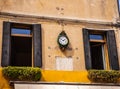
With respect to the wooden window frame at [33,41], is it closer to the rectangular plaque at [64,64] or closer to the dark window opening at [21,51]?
the dark window opening at [21,51]

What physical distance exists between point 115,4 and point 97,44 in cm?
177

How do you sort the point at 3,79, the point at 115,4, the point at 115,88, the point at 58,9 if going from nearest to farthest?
the point at 3,79
the point at 115,88
the point at 58,9
the point at 115,4

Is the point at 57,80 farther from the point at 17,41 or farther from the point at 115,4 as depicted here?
the point at 115,4

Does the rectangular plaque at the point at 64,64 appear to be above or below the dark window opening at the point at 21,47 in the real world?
below

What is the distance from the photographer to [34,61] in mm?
10344

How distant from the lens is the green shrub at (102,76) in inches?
408

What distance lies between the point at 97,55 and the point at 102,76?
131cm

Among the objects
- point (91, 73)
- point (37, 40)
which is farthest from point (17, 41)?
point (91, 73)

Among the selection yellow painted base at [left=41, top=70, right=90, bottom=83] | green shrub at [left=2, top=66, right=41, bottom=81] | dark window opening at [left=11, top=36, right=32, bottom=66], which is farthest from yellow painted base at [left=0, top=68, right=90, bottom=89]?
dark window opening at [left=11, top=36, right=32, bottom=66]

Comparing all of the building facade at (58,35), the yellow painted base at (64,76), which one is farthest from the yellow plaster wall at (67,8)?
the yellow painted base at (64,76)

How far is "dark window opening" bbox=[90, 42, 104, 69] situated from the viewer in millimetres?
11320

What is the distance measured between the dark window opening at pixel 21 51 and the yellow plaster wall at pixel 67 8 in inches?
36.2

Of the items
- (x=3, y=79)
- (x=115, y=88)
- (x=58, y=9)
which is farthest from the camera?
(x=58, y=9)

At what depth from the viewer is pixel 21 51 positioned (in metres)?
10.8
